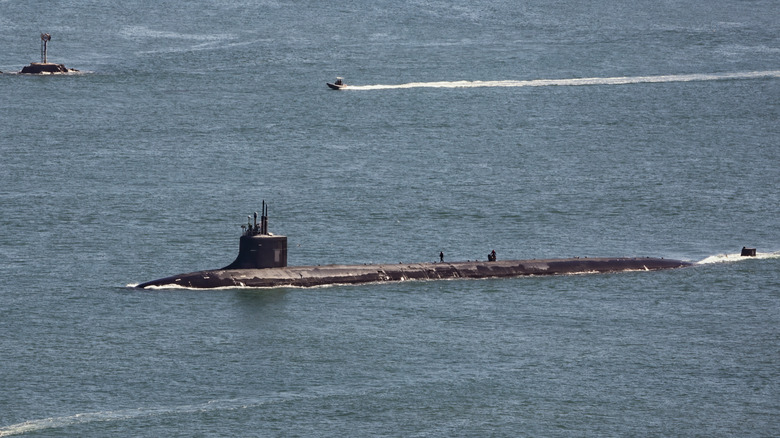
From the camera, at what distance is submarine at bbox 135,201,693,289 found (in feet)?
302

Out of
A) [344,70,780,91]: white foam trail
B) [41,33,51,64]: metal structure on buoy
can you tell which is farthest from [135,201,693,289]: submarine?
[41,33,51,64]: metal structure on buoy

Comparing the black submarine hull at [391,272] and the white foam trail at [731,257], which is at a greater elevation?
the white foam trail at [731,257]

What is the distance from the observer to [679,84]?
584 ft

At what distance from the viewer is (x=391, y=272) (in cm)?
9625

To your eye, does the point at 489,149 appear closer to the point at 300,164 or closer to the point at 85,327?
the point at 300,164

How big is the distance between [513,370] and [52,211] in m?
52.6

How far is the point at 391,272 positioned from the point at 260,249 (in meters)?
9.15

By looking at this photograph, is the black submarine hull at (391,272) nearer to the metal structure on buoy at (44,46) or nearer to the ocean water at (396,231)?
the ocean water at (396,231)

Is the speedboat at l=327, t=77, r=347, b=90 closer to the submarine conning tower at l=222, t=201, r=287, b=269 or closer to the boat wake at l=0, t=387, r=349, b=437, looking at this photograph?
the submarine conning tower at l=222, t=201, r=287, b=269

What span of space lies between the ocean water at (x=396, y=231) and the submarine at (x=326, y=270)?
95 cm

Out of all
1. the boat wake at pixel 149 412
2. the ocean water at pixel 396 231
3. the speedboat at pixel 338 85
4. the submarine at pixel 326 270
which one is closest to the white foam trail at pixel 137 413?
the boat wake at pixel 149 412

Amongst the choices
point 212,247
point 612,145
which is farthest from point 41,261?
point 612,145

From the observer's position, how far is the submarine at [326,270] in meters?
91.9

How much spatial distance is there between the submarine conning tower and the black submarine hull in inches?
18.4
